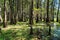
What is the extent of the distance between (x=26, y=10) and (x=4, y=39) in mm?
32238

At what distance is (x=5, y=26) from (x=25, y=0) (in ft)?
62.7

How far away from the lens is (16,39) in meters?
13.9

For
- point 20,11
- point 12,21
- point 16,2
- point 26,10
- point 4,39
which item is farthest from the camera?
point 26,10

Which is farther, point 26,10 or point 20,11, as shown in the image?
point 26,10

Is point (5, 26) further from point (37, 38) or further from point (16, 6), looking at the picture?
point (16, 6)

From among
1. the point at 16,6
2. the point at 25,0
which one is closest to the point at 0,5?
the point at 16,6

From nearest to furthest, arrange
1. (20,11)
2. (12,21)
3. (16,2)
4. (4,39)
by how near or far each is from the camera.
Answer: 1. (4,39)
2. (12,21)
3. (16,2)
4. (20,11)

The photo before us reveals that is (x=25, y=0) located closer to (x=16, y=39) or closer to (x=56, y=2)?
(x=56, y=2)

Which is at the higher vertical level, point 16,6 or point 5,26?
point 16,6

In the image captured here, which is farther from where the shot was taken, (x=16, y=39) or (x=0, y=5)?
(x=0, y=5)

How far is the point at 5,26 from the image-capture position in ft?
66.6

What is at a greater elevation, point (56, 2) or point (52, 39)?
point (56, 2)

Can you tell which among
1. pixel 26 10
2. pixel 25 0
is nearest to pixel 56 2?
pixel 26 10

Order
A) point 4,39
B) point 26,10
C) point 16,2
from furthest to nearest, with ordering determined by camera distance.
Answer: point 26,10 < point 16,2 < point 4,39
